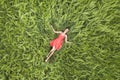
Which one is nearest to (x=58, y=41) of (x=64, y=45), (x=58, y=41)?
(x=58, y=41)

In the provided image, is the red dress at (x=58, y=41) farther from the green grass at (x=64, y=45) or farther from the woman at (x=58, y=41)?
the green grass at (x=64, y=45)

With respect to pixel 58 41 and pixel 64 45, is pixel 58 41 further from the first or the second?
pixel 64 45

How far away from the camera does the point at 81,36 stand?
281cm

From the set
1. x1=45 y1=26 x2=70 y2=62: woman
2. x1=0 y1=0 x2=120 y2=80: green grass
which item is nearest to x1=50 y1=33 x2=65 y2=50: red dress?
x1=45 y1=26 x2=70 y2=62: woman

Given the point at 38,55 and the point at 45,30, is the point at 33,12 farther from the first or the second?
the point at 38,55

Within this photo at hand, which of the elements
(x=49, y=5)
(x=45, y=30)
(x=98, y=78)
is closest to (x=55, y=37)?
(x=45, y=30)

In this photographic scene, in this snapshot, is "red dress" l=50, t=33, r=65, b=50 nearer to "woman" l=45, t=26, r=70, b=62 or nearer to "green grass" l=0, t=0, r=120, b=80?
"woman" l=45, t=26, r=70, b=62

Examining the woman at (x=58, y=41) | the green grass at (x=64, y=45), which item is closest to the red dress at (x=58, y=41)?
the woman at (x=58, y=41)

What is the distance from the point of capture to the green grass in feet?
9.00

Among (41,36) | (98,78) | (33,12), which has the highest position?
(33,12)

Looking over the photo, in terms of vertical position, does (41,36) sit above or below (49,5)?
below

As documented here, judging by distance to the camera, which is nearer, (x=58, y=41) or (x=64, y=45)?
(x=58, y=41)

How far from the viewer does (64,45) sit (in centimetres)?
279

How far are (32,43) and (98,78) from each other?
71cm
